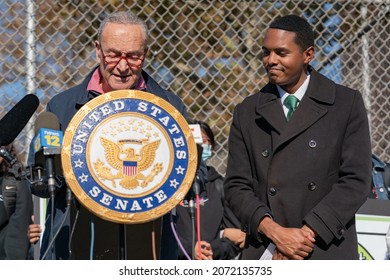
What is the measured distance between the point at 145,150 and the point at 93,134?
8.5 inches

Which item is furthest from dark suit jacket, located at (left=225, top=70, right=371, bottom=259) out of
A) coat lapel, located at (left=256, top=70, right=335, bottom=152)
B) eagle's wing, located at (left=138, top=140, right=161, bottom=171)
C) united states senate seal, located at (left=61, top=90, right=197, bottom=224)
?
eagle's wing, located at (left=138, top=140, right=161, bottom=171)

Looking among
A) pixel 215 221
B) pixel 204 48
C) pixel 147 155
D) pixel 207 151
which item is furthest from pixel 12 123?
pixel 204 48

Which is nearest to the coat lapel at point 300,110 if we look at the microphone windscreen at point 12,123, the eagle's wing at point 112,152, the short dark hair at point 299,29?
the short dark hair at point 299,29

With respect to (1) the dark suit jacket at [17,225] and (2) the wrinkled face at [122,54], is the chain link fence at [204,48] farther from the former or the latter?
(2) the wrinkled face at [122,54]

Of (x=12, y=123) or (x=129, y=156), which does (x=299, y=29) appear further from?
(x=12, y=123)

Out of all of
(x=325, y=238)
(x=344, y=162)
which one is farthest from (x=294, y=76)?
(x=325, y=238)

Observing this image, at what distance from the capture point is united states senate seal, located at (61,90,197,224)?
13.6ft

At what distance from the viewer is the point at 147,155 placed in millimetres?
4191

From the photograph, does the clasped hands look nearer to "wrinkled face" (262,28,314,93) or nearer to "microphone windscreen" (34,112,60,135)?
"wrinkled face" (262,28,314,93)

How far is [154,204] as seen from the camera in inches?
164

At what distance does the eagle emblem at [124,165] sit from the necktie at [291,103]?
2.48 ft

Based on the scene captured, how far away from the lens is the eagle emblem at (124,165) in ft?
13.6

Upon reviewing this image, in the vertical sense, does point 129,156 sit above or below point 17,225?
above

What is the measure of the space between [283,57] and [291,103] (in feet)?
0.69
